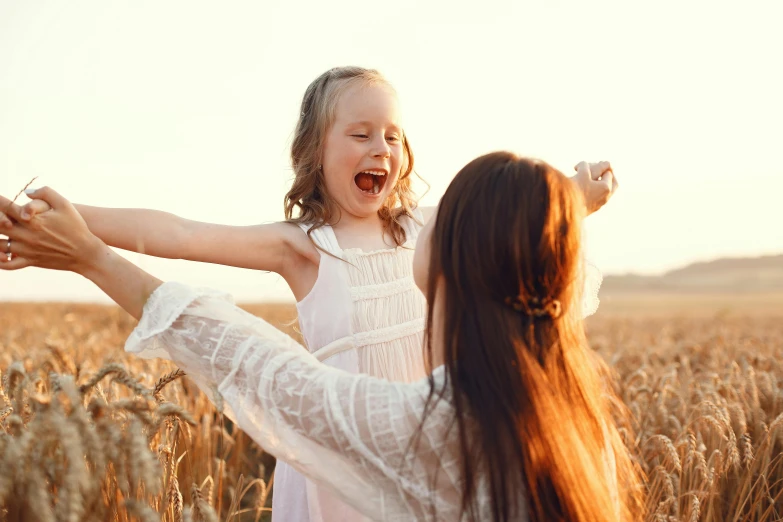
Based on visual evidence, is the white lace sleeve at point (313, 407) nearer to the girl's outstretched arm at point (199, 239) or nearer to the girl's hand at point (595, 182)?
the girl's outstretched arm at point (199, 239)

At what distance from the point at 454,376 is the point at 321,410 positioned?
0.27m

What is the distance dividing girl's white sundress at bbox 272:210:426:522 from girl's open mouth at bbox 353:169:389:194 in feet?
0.63

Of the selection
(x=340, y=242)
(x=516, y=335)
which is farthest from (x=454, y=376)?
(x=340, y=242)

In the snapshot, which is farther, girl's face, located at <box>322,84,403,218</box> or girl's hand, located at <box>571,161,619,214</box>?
girl's face, located at <box>322,84,403,218</box>

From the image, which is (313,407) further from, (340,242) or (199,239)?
(340,242)

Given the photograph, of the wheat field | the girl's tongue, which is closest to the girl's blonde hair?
the girl's tongue

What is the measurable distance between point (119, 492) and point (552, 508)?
3.15 ft

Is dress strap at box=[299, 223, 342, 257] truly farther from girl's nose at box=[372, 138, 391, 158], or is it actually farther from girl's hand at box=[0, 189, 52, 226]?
girl's hand at box=[0, 189, 52, 226]

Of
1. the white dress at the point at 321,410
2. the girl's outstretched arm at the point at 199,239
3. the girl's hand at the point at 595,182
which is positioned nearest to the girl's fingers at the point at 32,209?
the white dress at the point at 321,410

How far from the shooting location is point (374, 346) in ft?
7.36

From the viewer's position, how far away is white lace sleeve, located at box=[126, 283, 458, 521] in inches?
54.9

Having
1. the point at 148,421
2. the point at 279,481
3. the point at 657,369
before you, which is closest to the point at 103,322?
the point at 657,369

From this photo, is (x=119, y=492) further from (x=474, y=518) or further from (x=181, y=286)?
(x=474, y=518)

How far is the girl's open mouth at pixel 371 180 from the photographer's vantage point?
7.84 ft
